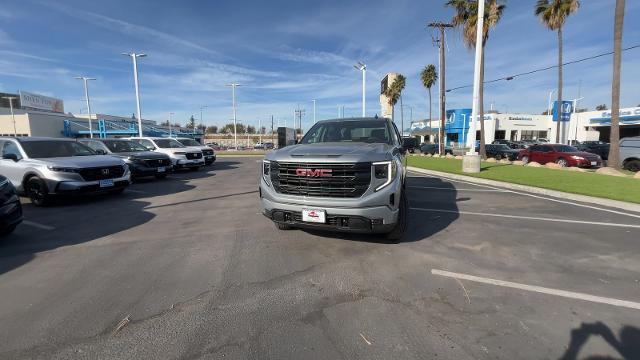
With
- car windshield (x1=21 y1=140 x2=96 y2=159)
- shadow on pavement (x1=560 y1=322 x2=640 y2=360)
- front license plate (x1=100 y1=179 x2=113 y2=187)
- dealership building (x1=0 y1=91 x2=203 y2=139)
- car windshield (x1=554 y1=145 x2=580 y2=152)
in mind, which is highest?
dealership building (x1=0 y1=91 x2=203 y2=139)

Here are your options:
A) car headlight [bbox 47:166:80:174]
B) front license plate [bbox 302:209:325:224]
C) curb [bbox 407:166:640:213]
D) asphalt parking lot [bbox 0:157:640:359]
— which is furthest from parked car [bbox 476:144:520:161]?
car headlight [bbox 47:166:80:174]

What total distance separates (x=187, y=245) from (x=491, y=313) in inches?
162

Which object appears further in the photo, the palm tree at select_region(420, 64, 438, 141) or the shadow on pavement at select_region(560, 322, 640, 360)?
the palm tree at select_region(420, 64, 438, 141)

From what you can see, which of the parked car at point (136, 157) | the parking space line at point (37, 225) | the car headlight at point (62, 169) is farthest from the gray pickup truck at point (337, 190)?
the parked car at point (136, 157)

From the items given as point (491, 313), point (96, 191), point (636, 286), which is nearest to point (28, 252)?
point (96, 191)

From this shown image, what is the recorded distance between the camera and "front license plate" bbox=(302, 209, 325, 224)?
14.2ft

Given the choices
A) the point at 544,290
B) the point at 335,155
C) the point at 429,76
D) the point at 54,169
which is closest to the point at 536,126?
the point at 429,76

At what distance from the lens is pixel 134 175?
12461 mm

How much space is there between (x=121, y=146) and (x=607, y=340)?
15942 millimetres

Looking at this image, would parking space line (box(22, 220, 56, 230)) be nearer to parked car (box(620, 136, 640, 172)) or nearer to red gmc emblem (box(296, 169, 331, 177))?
red gmc emblem (box(296, 169, 331, 177))

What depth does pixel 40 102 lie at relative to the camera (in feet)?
232

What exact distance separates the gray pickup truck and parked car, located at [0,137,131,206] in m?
5.78

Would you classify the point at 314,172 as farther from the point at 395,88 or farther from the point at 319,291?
the point at 395,88

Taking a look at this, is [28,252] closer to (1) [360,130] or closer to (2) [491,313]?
(1) [360,130]
